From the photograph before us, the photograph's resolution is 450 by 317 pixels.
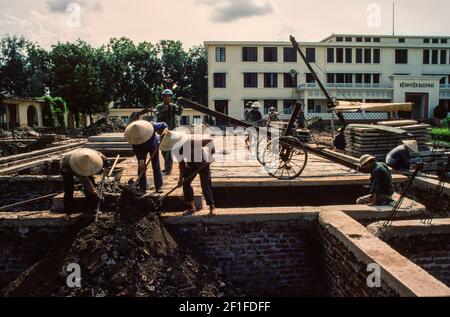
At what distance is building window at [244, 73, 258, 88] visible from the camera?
119 ft

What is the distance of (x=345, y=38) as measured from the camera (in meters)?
38.9

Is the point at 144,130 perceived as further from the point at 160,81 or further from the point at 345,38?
the point at 160,81

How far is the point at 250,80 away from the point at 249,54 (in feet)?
7.85

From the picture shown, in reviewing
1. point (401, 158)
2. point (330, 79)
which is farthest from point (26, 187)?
point (330, 79)

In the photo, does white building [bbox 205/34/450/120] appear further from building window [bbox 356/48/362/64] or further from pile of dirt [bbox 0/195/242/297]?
pile of dirt [bbox 0/195/242/297]

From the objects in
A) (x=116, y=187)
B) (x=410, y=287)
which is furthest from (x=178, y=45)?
(x=410, y=287)

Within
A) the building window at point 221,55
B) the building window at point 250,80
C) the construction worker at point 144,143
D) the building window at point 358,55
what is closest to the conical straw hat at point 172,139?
the construction worker at point 144,143

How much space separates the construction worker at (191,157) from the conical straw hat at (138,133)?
0.32 metres

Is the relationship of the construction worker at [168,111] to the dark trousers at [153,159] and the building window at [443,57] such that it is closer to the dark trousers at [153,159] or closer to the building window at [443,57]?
the dark trousers at [153,159]

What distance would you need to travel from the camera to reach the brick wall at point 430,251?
5.68 m

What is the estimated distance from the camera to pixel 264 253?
20.1ft

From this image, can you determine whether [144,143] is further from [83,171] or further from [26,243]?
[26,243]
